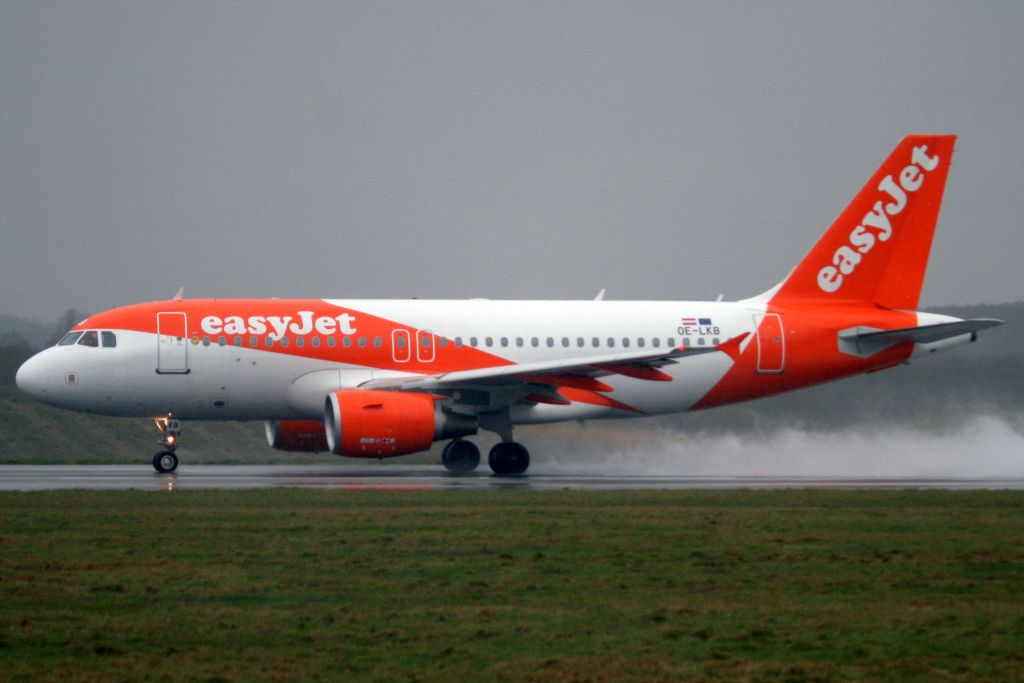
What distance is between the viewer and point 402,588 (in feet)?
39.7

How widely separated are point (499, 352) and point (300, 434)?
5.03 metres

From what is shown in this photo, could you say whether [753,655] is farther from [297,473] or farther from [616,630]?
[297,473]

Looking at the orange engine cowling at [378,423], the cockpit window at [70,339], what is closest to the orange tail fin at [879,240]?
the orange engine cowling at [378,423]

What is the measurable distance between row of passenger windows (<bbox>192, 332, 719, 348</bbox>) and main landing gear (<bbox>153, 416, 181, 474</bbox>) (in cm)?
203

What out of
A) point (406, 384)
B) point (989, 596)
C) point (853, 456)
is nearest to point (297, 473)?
point (406, 384)

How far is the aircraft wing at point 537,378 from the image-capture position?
27984 millimetres

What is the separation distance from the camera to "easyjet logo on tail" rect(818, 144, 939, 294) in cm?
3328

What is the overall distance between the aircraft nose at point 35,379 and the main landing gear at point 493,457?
8.86 metres

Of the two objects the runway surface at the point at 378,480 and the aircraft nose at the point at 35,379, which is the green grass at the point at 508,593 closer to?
the runway surface at the point at 378,480

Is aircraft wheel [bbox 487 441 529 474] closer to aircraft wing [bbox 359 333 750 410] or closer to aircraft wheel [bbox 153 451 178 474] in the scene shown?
aircraft wing [bbox 359 333 750 410]

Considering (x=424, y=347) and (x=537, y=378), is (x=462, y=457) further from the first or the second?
(x=537, y=378)

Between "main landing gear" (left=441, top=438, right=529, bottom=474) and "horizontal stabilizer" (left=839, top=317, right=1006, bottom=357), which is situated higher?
"horizontal stabilizer" (left=839, top=317, right=1006, bottom=357)

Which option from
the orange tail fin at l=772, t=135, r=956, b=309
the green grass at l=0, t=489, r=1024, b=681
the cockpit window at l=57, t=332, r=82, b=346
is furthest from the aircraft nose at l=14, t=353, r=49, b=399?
the orange tail fin at l=772, t=135, r=956, b=309

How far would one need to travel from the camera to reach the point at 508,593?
468 inches
